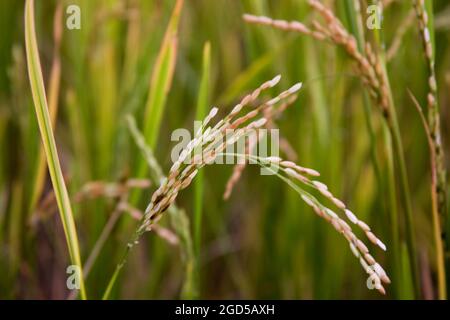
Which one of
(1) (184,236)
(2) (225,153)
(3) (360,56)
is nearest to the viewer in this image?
(2) (225,153)

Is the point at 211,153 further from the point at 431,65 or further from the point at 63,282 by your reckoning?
the point at 63,282

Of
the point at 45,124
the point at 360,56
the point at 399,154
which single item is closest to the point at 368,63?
the point at 360,56

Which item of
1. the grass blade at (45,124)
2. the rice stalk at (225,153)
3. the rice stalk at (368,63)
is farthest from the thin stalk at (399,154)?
the grass blade at (45,124)

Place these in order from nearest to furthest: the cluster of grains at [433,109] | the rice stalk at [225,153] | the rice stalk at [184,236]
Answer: the rice stalk at [225,153] < the cluster of grains at [433,109] < the rice stalk at [184,236]

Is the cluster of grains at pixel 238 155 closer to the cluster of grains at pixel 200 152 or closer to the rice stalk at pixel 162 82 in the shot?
the cluster of grains at pixel 200 152

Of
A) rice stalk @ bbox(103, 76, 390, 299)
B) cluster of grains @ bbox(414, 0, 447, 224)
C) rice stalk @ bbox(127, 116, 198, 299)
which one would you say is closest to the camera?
rice stalk @ bbox(103, 76, 390, 299)

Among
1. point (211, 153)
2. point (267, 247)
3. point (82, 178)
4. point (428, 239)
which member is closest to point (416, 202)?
point (428, 239)

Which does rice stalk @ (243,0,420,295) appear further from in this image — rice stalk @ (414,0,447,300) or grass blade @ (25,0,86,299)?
grass blade @ (25,0,86,299)

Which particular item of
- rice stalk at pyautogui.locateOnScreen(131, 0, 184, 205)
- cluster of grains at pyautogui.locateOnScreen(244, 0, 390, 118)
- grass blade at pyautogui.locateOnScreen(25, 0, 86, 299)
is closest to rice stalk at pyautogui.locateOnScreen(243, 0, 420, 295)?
cluster of grains at pyautogui.locateOnScreen(244, 0, 390, 118)

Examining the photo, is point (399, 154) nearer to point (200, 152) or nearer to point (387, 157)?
point (387, 157)
